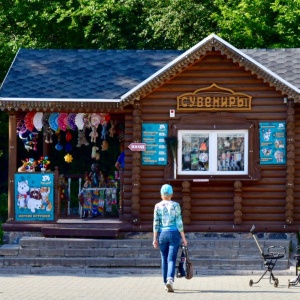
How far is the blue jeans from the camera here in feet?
56.7

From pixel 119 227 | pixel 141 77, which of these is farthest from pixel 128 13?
pixel 119 227

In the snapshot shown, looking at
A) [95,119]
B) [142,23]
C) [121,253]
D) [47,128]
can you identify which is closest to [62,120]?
[95,119]

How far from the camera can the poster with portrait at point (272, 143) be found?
2331 centimetres

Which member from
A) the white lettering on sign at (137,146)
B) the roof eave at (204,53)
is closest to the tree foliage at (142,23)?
the roof eave at (204,53)

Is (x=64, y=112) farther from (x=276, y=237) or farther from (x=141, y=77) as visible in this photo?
(x=276, y=237)

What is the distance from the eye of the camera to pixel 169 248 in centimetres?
1739

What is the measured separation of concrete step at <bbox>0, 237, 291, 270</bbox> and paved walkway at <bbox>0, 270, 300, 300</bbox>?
560 millimetres

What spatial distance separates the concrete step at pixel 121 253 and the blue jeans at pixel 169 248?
12.4 ft

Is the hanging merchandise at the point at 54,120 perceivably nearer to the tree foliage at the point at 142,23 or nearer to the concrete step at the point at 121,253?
the concrete step at the point at 121,253

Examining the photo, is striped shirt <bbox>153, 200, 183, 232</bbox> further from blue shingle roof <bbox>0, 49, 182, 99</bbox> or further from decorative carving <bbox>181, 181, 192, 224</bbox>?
blue shingle roof <bbox>0, 49, 182, 99</bbox>

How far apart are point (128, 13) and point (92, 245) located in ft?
54.6

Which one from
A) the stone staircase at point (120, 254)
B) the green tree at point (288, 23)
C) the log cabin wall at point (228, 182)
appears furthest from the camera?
the green tree at point (288, 23)

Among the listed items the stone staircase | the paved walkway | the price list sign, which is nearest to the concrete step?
the stone staircase

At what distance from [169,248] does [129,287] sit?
1498 millimetres
